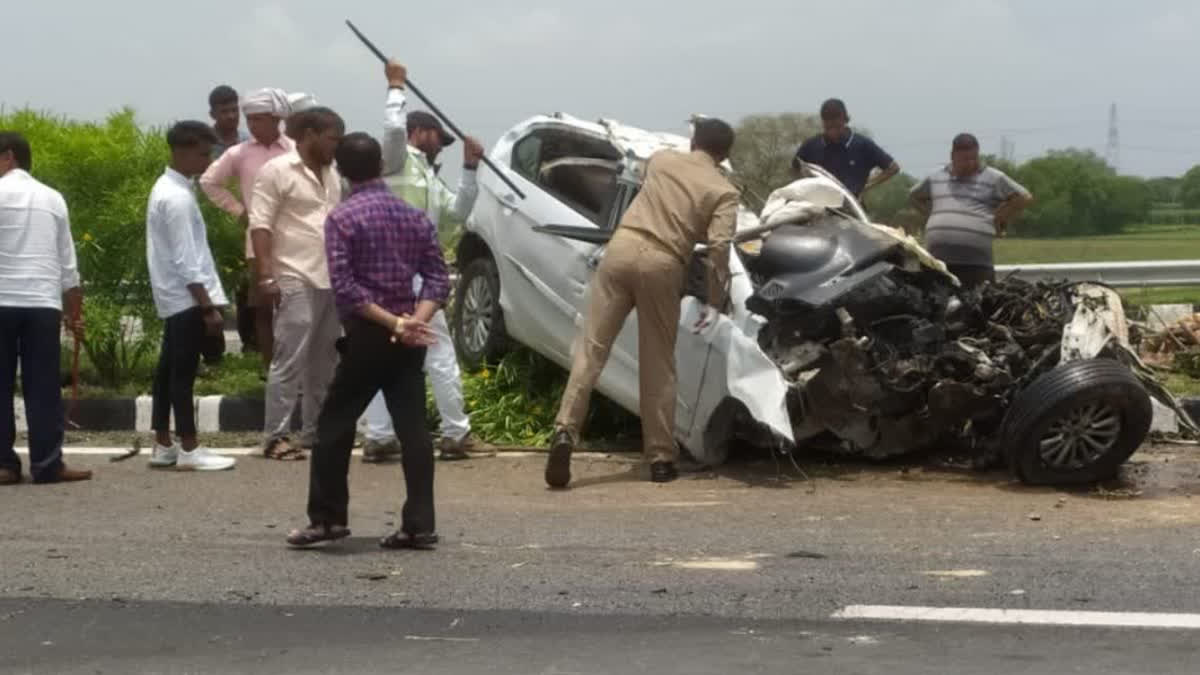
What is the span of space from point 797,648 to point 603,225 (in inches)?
180

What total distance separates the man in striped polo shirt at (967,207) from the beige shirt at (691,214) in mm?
2603

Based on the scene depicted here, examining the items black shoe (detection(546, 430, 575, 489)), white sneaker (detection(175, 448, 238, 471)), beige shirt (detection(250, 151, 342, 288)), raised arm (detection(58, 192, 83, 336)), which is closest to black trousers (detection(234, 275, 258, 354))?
beige shirt (detection(250, 151, 342, 288))

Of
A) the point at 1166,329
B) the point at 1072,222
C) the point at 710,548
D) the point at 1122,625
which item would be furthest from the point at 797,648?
the point at 1072,222

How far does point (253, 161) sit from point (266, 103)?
1.28ft

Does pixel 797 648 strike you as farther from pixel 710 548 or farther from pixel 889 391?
pixel 889 391

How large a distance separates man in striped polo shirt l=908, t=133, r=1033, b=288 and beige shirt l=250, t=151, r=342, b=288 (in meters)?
3.81

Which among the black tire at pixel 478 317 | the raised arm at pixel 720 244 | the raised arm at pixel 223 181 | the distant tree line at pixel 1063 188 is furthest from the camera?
the distant tree line at pixel 1063 188

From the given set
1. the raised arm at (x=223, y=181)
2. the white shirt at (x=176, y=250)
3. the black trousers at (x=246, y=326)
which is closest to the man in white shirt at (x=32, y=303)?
the white shirt at (x=176, y=250)

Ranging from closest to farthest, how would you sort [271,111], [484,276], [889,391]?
[889,391] → [271,111] → [484,276]

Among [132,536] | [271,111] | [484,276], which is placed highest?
[271,111]

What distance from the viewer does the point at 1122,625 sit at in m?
6.08

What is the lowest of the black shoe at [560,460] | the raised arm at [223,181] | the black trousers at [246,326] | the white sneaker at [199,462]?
the white sneaker at [199,462]

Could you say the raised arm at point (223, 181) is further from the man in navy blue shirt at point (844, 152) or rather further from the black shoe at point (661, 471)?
the man in navy blue shirt at point (844, 152)

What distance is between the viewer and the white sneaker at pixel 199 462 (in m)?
9.75
